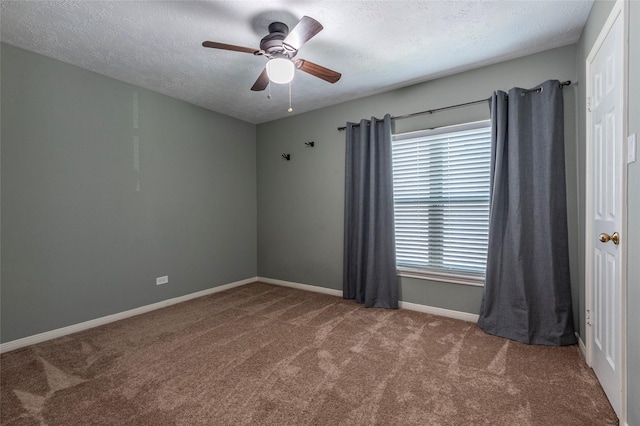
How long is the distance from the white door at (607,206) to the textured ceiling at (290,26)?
668mm

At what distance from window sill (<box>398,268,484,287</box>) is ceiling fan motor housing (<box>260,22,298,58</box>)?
8.62 ft

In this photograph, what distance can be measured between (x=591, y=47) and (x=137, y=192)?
14.6ft

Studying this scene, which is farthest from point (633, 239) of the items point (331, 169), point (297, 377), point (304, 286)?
point (304, 286)

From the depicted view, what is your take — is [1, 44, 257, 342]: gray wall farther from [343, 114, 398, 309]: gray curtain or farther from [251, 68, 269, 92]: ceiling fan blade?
[343, 114, 398, 309]: gray curtain

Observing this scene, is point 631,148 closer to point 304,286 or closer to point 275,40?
point 275,40

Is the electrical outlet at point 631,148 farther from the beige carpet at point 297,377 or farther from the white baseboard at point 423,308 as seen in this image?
the white baseboard at point 423,308

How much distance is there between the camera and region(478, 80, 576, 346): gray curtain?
102 inches

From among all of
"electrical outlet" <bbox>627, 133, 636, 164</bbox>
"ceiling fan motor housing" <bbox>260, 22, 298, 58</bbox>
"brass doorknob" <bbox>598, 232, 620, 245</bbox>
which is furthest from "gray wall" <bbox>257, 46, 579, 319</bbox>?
"ceiling fan motor housing" <bbox>260, 22, 298, 58</bbox>

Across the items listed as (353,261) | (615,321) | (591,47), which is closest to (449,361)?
(615,321)

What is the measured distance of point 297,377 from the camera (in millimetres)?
2105

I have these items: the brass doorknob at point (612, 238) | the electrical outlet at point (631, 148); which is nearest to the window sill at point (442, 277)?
the brass doorknob at point (612, 238)

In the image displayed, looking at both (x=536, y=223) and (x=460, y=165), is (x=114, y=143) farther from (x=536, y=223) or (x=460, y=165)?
(x=536, y=223)

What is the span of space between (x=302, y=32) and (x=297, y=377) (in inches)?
94.5

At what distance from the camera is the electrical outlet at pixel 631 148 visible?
1.46m
